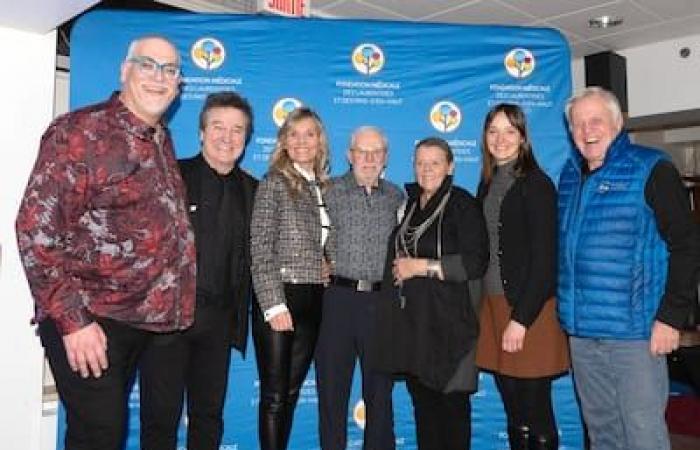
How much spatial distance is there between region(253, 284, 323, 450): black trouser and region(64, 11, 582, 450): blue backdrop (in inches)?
29.1

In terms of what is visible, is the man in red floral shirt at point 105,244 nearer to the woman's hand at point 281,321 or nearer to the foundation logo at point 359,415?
the woman's hand at point 281,321

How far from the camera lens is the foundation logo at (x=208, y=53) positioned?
294cm

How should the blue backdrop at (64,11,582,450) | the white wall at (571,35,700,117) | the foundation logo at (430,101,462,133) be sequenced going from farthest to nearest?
the white wall at (571,35,700,117), the foundation logo at (430,101,462,133), the blue backdrop at (64,11,582,450)

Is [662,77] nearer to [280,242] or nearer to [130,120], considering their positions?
[280,242]

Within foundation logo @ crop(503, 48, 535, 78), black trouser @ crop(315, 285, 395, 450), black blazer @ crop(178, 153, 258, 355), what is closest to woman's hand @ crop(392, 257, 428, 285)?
black trouser @ crop(315, 285, 395, 450)

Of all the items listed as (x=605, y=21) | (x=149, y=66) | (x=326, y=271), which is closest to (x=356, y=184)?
(x=326, y=271)

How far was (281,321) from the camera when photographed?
2.12 m

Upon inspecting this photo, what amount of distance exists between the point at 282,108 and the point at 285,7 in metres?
0.66

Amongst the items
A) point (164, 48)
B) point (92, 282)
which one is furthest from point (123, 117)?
point (92, 282)

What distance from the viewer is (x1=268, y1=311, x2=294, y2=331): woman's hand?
2.12 meters

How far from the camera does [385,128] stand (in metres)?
3.09

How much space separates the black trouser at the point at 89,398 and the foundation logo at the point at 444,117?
2060 millimetres

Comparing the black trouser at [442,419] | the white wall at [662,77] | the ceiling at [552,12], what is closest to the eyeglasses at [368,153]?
the black trouser at [442,419]

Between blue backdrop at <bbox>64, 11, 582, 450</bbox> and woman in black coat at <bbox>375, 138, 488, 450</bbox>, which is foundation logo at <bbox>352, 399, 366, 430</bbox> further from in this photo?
woman in black coat at <bbox>375, 138, 488, 450</bbox>
